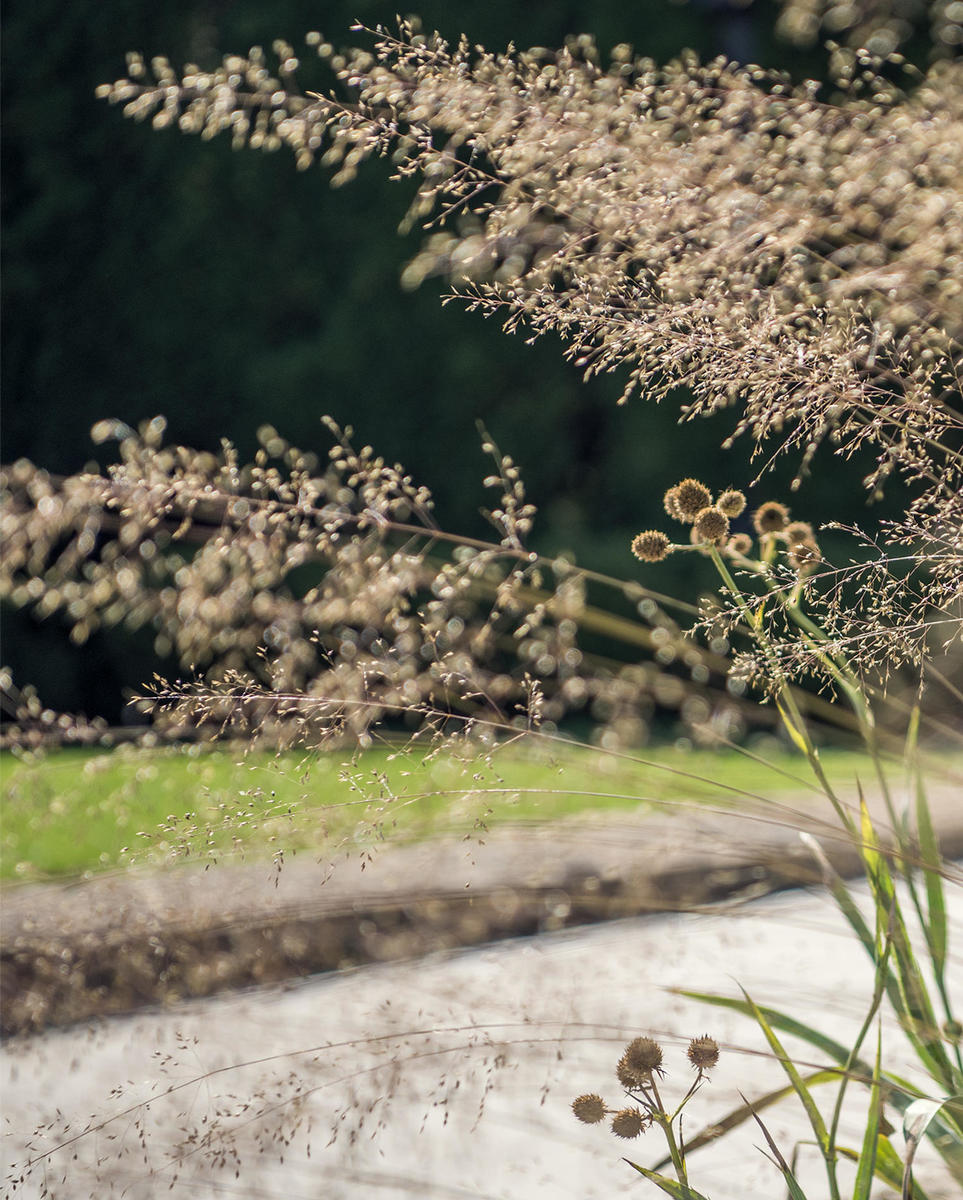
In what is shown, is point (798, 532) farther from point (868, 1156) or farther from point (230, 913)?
point (230, 913)

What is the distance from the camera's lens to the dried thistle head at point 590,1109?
2.67 feet

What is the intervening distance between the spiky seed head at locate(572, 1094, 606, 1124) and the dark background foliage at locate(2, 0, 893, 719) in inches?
214

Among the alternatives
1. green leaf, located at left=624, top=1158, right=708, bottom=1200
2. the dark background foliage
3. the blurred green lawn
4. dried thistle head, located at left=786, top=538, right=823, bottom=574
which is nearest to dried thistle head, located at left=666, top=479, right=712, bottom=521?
dried thistle head, located at left=786, top=538, right=823, bottom=574

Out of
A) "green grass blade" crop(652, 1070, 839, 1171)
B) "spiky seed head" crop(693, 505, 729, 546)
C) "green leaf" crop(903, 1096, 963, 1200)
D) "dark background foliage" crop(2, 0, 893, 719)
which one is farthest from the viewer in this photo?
"dark background foliage" crop(2, 0, 893, 719)

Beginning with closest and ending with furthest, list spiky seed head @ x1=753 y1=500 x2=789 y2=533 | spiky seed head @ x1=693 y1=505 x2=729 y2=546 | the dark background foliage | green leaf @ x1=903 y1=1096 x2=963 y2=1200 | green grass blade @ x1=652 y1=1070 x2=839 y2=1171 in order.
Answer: green leaf @ x1=903 y1=1096 x2=963 y2=1200 → green grass blade @ x1=652 y1=1070 x2=839 y2=1171 → spiky seed head @ x1=693 y1=505 x2=729 y2=546 → spiky seed head @ x1=753 y1=500 x2=789 y2=533 → the dark background foliage

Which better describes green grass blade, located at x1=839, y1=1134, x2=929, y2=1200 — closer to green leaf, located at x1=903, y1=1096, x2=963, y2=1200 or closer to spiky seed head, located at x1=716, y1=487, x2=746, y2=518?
green leaf, located at x1=903, y1=1096, x2=963, y2=1200

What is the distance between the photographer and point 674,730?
606cm

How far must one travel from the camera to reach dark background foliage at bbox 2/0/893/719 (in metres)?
6.36

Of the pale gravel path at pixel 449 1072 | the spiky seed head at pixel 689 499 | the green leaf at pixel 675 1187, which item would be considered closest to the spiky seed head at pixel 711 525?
the spiky seed head at pixel 689 499

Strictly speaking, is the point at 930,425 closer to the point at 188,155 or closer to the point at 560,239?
the point at 560,239

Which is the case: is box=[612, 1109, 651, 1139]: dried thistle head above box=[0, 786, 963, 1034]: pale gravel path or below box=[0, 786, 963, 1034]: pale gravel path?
above

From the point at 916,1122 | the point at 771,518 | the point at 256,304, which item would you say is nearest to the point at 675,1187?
the point at 916,1122

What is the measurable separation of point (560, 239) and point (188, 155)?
616 cm

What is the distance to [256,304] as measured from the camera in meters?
6.76
